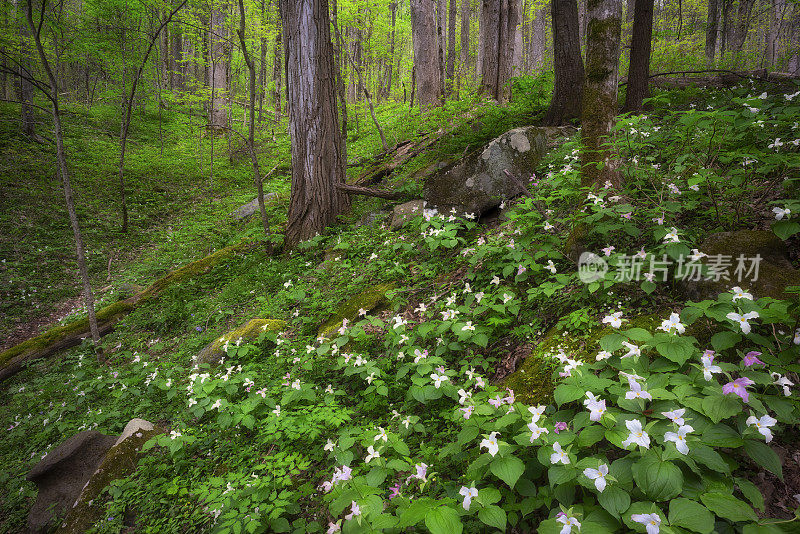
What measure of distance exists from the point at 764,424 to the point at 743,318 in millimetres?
569

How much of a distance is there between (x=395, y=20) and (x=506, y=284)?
30062 mm

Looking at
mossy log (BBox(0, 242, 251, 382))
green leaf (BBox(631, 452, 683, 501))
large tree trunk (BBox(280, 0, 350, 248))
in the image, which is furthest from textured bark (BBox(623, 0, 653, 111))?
mossy log (BBox(0, 242, 251, 382))

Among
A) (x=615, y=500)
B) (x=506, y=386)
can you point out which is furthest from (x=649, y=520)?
(x=506, y=386)

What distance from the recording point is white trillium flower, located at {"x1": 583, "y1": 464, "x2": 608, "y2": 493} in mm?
1421

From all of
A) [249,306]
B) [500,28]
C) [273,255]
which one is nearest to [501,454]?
[249,306]

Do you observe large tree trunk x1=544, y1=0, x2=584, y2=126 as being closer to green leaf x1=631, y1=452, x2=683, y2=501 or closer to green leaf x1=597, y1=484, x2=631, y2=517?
green leaf x1=631, y1=452, x2=683, y2=501

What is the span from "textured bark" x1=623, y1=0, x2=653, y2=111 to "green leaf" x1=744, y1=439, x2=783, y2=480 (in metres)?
5.73

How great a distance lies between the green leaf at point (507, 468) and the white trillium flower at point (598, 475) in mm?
270

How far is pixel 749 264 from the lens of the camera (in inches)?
92.6

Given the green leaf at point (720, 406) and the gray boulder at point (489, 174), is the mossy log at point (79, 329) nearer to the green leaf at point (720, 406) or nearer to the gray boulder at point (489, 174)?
the gray boulder at point (489, 174)

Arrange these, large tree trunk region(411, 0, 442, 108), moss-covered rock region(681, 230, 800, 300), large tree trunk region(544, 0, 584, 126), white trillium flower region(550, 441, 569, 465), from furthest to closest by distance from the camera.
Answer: large tree trunk region(411, 0, 442, 108), large tree trunk region(544, 0, 584, 126), moss-covered rock region(681, 230, 800, 300), white trillium flower region(550, 441, 569, 465)

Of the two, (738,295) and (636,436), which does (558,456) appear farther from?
(738,295)

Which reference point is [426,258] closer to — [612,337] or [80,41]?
[612,337]

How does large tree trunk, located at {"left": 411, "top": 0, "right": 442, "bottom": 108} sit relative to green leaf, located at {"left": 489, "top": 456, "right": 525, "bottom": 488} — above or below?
above
